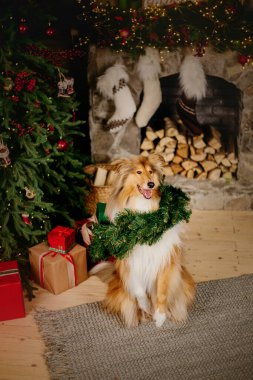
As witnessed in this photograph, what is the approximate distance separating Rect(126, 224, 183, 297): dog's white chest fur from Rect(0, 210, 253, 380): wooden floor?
46cm

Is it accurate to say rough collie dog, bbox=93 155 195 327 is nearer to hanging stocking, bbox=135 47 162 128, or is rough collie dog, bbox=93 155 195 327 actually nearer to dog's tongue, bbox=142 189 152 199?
dog's tongue, bbox=142 189 152 199

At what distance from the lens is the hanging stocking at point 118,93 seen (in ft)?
11.6

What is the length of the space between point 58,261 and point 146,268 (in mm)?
621

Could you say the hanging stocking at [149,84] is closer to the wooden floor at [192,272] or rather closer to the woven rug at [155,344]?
the wooden floor at [192,272]

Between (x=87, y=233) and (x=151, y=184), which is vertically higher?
(x=151, y=184)

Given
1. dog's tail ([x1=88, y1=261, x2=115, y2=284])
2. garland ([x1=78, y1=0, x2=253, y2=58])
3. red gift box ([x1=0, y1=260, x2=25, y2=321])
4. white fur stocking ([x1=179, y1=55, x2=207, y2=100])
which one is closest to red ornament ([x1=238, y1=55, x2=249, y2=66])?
garland ([x1=78, y1=0, x2=253, y2=58])

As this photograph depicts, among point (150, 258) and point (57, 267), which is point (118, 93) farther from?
point (150, 258)

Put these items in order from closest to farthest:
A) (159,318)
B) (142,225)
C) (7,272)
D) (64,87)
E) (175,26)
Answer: (142,225) → (159,318) → (7,272) → (64,87) → (175,26)

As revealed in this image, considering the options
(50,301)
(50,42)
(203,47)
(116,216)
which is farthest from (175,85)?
(50,301)

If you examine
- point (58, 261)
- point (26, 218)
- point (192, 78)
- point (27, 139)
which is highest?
point (192, 78)

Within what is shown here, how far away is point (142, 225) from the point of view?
2312mm

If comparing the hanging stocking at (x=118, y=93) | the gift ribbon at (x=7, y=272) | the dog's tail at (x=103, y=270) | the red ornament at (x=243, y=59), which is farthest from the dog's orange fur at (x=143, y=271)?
the red ornament at (x=243, y=59)

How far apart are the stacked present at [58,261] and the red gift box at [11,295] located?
216mm

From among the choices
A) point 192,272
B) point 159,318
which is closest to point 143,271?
point 159,318
